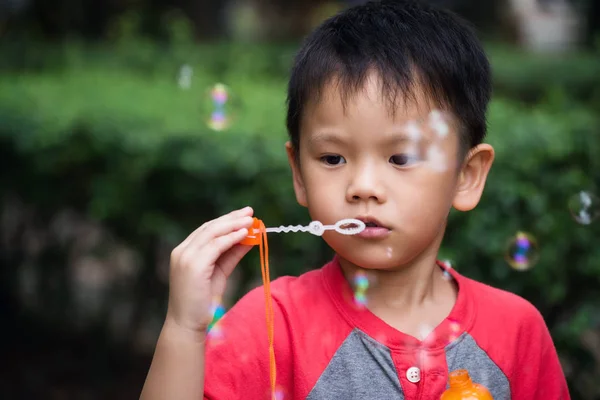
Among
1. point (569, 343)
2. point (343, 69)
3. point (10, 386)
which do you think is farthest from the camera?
point (10, 386)

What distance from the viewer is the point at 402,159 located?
195cm

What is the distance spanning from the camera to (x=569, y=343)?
3213 millimetres

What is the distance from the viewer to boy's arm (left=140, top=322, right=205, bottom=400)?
1852mm

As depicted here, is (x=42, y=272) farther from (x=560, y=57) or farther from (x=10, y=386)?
(x=560, y=57)

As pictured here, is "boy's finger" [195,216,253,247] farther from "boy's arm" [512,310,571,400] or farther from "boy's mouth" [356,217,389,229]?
"boy's arm" [512,310,571,400]

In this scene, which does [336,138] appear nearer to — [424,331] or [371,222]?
[371,222]

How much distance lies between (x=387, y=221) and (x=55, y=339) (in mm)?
4166

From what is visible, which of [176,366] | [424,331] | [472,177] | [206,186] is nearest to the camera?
[176,366]

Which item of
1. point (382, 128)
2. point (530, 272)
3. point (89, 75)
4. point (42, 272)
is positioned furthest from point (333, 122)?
point (89, 75)

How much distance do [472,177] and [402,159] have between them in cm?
35

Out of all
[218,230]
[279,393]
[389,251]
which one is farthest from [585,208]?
[218,230]

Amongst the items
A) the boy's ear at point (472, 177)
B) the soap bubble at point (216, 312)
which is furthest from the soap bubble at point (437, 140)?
the soap bubble at point (216, 312)

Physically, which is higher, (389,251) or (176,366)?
(389,251)

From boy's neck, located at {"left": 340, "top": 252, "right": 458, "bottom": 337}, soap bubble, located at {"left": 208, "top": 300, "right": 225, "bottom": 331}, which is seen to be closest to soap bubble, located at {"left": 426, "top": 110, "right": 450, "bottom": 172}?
boy's neck, located at {"left": 340, "top": 252, "right": 458, "bottom": 337}
